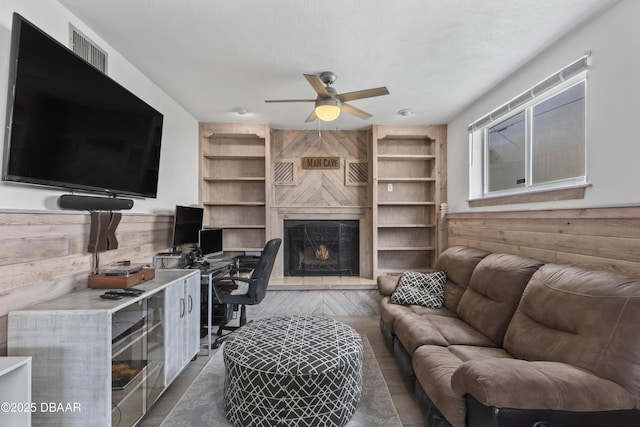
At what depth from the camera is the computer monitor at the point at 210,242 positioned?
3.60m

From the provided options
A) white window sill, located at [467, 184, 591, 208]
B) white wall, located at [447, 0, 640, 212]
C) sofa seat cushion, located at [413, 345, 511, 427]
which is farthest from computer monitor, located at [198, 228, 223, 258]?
white wall, located at [447, 0, 640, 212]

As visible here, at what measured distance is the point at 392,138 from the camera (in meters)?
4.50

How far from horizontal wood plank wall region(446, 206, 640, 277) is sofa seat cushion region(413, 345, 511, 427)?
832 mm

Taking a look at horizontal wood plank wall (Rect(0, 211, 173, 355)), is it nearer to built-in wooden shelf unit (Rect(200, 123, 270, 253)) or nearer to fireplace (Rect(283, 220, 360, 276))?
built-in wooden shelf unit (Rect(200, 123, 270, 253))

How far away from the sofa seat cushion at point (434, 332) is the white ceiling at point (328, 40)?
2.15 meters

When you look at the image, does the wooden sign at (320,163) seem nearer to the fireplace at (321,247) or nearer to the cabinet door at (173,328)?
the fireplace at (321,247)

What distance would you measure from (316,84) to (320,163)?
2123mm

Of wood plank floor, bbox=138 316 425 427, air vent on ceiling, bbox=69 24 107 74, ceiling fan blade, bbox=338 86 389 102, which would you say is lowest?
wood plank floor, bbox=138 316 425 427

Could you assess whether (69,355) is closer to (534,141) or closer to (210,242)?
(210,242)

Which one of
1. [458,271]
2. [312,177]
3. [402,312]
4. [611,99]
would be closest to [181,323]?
[402,312]

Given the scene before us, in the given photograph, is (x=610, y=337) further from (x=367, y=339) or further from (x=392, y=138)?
(x=392, y=138)

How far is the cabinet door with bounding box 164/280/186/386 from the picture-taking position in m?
2.15

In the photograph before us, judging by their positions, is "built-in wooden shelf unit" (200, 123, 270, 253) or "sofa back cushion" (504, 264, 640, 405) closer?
"sofa back cushion" (504, 264, 640, 405)

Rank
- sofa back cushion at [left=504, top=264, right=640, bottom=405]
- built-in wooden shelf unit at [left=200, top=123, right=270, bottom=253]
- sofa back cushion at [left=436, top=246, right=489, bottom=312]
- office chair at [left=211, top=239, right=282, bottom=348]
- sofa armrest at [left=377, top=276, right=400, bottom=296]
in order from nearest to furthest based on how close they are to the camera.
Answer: sofa back cushion at [left=504, top=264, right=640, bottom=405]
sofa back cushion at [left=436, top=246, right=489, bottom=312]
office chair at [left=211, top=239, right=282, bottom=348]
sofa armrest at [left=377, top=276, right=400, bottom=296]
built-in wooden shelf unit at [left=200, top=123, right=270, bottom=253]
